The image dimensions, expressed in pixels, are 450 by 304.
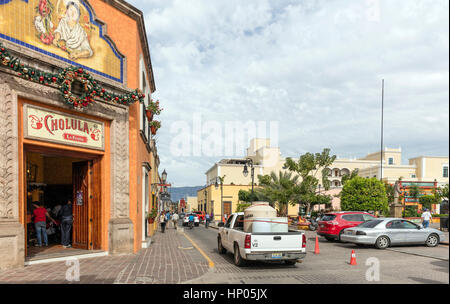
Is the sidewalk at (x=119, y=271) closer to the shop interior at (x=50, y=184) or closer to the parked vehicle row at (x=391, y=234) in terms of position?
the shop interior at (x=50, y=184)

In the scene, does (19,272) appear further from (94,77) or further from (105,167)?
(94,77)

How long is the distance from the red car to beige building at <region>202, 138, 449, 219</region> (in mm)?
48492

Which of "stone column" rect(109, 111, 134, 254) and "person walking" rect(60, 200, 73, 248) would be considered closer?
"stone column" rect(109, 111, 134, 254)

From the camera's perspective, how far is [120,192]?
477 inches

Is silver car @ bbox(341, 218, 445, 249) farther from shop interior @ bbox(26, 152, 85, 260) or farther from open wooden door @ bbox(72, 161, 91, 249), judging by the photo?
shop interior @ bbox(26, 152, 85, 260)

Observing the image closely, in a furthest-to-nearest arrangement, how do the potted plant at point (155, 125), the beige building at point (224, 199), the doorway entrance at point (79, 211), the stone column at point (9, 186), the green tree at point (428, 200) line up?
1. the beige building at point (224, 199)
2. the green tree at point (428, 200)
3. the potted plant at point (155, 125)
4. the doorway entrance at point (79, 211)
5. the stone column at point (9, 186)

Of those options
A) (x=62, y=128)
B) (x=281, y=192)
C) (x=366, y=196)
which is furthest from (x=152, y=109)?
(x=281, y=192)

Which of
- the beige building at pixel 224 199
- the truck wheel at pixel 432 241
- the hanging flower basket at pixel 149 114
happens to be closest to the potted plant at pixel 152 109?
the hanging flower basket at pixel 149 114

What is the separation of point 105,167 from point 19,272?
4304mm

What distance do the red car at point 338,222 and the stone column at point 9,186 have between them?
14054mm

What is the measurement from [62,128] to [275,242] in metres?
7.38

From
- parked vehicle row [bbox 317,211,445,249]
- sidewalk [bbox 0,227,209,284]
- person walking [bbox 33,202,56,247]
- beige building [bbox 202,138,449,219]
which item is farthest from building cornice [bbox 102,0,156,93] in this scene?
beige building [bbox 202,138,449,219]

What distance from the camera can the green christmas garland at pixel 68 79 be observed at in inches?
353

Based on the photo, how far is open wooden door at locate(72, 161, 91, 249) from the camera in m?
12.1
